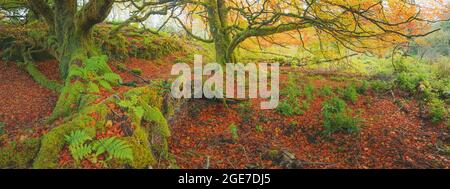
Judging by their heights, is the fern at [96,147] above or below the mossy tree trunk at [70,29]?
below

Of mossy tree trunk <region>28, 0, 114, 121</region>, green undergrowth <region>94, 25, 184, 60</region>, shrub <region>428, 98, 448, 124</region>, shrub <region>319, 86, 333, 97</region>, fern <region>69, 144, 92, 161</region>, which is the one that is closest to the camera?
fern <region>69, 144, 92, 161</region>

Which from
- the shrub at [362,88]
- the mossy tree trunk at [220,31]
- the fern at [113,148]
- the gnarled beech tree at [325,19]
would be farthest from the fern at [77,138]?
the shrub at [362,88]

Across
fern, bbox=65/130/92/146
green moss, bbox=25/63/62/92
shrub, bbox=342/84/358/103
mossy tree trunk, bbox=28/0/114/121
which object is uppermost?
mossy tree trunk, bbox=28/0/114/121

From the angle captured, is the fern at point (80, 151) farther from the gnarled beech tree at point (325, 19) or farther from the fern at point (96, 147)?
the gnarled beech tree at point (325, 19)

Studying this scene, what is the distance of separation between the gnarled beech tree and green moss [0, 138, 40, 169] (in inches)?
182

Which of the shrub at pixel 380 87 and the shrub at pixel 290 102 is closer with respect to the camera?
the shrub at pixel 290 102

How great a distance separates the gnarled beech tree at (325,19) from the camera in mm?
6605

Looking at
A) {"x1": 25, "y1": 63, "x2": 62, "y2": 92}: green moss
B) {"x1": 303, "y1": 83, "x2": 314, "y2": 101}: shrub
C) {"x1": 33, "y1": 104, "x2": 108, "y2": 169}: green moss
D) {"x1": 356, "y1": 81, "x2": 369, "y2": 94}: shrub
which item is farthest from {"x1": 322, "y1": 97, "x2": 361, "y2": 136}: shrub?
{"x1": 25, "y1": 63, "x2": 62, "y2": 92}: green moss

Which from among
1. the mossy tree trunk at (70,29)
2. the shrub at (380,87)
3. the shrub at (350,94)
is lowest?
the shrub at (350,94)

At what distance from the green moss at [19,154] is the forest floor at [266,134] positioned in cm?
22

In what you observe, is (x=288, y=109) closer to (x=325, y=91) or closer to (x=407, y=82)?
(x=325, y=91)

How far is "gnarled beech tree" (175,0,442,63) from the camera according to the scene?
6.61 meters

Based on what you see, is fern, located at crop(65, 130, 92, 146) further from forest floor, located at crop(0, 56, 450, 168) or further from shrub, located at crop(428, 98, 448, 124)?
shrub, located at crop(428, 98, 448, 124)
